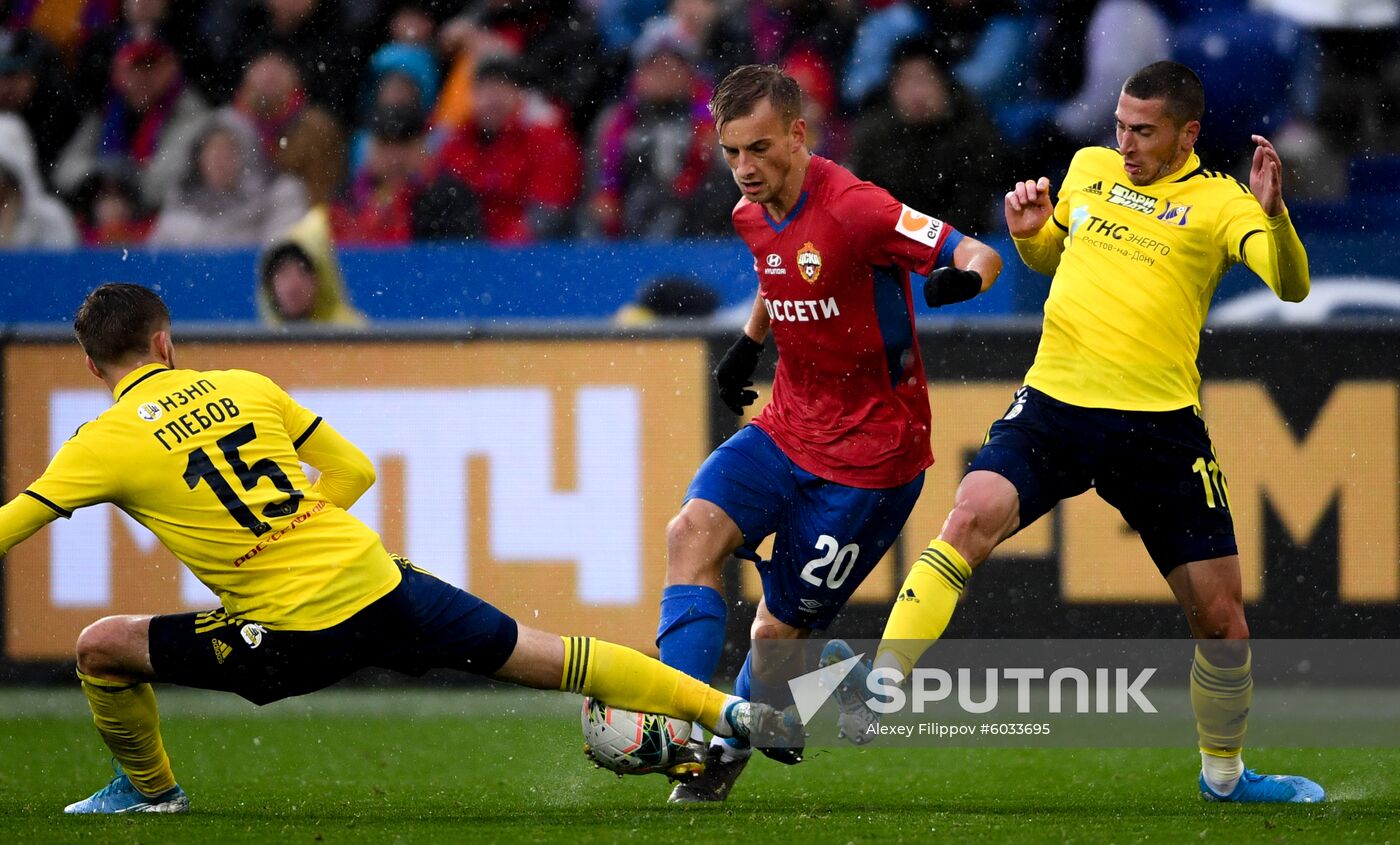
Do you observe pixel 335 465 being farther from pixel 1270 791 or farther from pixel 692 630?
pixel 1270 791

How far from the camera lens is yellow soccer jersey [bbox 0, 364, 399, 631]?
15.8 feet

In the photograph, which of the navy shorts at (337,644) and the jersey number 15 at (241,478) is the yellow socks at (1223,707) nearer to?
the navy shorts at (337,644)

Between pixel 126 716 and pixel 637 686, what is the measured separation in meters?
1.40

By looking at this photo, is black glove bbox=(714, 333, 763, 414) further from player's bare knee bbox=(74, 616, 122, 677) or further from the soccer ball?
player's bare knee bbox=(74, 616, 122, 677)

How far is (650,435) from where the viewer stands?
8.26 m

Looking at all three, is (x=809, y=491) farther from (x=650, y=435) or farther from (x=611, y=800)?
(x=650, y=435)

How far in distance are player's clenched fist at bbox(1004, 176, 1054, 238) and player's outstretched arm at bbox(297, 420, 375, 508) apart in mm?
1967

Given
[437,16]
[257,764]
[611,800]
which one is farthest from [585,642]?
[437,16]

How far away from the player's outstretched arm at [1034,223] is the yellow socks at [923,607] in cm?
97

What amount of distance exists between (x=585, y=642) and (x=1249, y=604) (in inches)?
159

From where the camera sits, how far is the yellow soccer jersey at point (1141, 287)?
17.6 ft

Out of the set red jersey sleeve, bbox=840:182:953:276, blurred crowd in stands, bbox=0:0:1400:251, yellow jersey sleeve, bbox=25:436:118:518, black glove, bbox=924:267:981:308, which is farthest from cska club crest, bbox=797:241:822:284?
blurred crowd in stands, bbox=0:0:1400:251

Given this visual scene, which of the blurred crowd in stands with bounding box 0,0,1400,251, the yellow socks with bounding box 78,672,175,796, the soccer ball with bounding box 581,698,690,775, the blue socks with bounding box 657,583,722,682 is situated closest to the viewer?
the soccer ball with bounding box 581,698,690,775

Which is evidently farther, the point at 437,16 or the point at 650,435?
the point at 437,16
